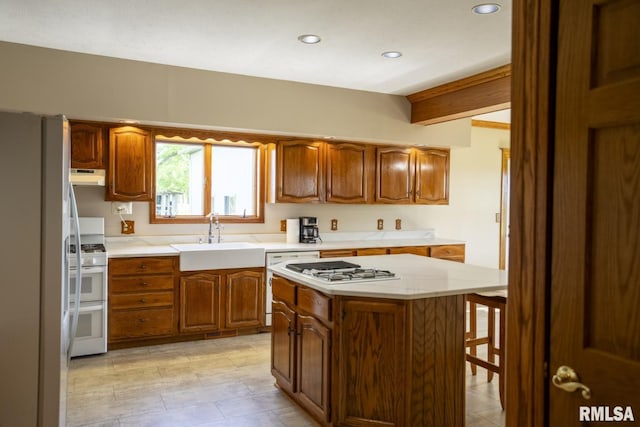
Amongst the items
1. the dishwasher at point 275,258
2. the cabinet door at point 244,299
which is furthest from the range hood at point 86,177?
the dishwasher at point 275,258

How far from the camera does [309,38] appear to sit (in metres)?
3.38

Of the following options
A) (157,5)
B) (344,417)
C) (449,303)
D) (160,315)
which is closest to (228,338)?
(160,315)

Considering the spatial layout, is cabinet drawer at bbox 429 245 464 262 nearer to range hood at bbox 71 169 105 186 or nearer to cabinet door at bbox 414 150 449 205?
cabinet door at bbox 414 150 449 205

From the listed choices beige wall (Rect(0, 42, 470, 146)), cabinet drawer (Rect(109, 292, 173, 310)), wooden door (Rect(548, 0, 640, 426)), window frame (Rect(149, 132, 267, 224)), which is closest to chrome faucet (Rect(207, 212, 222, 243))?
window frame (Rect(149, 132, 267, 224))

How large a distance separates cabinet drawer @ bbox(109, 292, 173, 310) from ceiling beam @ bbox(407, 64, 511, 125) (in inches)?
124

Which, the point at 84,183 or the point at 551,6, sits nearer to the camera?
the point at 551,6

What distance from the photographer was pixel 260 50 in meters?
3.69

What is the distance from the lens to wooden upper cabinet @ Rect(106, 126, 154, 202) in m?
4.34

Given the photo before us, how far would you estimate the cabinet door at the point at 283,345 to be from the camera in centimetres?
305

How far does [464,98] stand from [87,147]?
349cm

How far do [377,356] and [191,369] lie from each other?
6.00 ft

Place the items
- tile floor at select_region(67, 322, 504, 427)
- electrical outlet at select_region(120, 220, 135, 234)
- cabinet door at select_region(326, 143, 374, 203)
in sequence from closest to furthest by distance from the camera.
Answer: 1. tile floor at select_region(67, 322, 504, 427)
2. electrical outlet at select_region(120, 220, 135, 234)
3. cabinet door at select_region(326, 143, 374, 203)

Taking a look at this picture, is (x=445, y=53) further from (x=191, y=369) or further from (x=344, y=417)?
(x=191, y=369)

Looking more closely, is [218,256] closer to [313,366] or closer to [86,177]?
[86,177]
